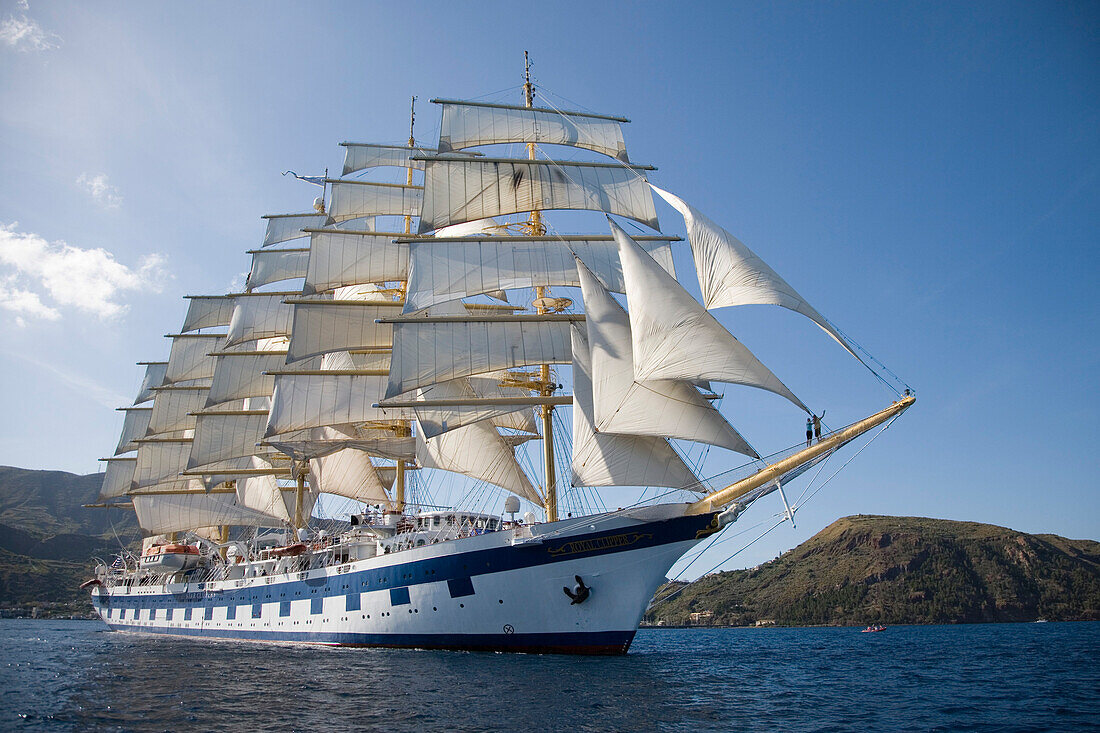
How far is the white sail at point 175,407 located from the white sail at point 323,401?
20284mm

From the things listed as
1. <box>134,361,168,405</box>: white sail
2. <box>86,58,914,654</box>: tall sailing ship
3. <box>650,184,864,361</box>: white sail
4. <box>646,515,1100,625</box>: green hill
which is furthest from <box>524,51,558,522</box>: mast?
<box>646,515,1100,625</box>: green hill

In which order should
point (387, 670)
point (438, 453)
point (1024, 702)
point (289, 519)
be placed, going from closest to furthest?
point (1024, 702) < point (387, 670) < point (438, 453) < point (289, 519)

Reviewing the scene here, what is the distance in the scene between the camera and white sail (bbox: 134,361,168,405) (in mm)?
65438

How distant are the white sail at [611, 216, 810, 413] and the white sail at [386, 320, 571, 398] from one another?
8.39m

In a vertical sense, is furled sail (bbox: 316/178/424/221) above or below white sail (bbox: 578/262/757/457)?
above

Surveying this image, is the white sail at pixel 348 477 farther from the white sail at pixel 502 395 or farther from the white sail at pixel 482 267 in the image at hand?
the white sail at pixel 482 267

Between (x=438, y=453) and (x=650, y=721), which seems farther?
(x=438, y=453)

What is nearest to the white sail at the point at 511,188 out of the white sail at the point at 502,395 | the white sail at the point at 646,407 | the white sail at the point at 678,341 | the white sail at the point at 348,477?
the white sail at the point at 502,395

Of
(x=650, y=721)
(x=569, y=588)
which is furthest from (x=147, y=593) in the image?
(x=650, y=721)

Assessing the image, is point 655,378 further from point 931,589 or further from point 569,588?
point 931,589

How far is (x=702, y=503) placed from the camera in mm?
24891

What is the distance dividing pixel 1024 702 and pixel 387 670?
1857 cm

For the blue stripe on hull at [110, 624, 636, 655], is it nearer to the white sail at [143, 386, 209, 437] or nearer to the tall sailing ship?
the tall sailing ship

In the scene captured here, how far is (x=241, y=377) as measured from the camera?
166 feet
